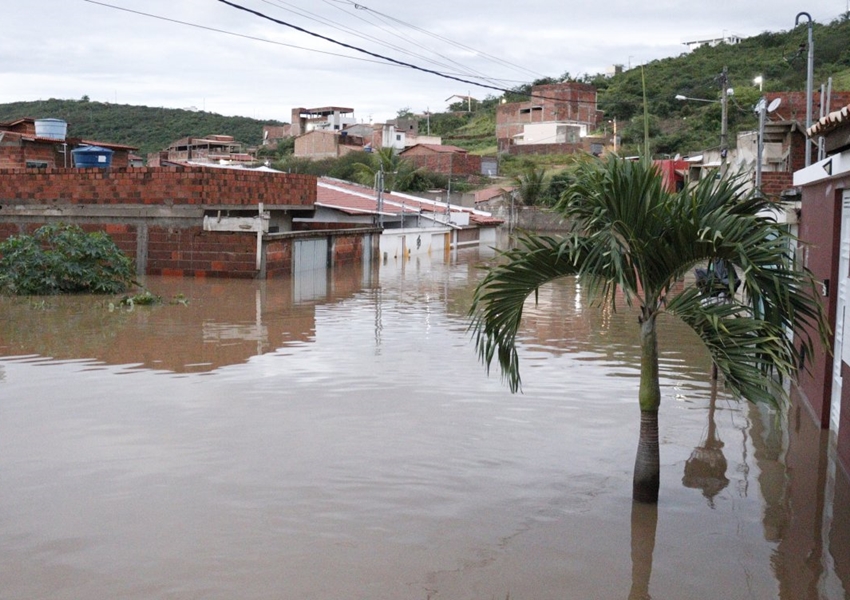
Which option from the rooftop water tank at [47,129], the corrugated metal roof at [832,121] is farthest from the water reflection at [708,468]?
the rooftop water tank at [47,129]

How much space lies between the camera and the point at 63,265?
22359mm

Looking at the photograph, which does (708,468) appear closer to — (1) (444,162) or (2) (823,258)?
(2) (823,258)

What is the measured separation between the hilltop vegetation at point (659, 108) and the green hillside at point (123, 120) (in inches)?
3.7

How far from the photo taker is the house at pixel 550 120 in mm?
82312

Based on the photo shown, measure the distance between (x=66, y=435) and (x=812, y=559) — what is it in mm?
6984

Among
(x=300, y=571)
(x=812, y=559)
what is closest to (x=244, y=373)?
(x=300, y=571)

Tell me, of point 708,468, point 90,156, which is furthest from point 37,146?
point 708,468

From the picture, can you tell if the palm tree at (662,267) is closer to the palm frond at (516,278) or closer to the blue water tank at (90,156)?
the palm frond at (516,278)

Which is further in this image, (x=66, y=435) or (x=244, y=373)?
(x=244, y=373)

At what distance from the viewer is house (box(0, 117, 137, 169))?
34.6 meters

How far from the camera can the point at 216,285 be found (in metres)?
25.8

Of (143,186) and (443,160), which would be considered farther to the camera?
(443,160)

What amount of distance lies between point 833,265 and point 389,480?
16.5ft

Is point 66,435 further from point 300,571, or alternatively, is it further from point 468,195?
point 468,195
